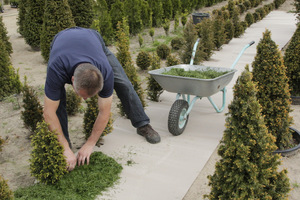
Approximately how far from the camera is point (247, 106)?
7.04ft

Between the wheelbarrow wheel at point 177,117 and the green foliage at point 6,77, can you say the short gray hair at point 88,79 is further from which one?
the green foliage at point 6,77

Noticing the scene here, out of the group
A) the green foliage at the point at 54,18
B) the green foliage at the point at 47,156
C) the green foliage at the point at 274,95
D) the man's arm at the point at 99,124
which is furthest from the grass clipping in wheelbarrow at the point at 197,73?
the green foliage at the point at 54,18

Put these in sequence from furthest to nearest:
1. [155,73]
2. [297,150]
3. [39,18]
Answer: [39,18]
[155,73]
[297,150]

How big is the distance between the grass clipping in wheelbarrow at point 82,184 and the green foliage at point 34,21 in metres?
6.20

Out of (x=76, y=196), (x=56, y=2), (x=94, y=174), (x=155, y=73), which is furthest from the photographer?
(x=56, y=2)

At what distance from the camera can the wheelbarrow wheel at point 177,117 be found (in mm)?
3793

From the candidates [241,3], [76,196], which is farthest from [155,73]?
[241,3]

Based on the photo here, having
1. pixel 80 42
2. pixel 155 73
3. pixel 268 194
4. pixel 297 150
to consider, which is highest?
pixel 80 42

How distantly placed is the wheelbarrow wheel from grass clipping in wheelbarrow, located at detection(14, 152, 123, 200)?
968mm

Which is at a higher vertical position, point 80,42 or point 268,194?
point 80,42

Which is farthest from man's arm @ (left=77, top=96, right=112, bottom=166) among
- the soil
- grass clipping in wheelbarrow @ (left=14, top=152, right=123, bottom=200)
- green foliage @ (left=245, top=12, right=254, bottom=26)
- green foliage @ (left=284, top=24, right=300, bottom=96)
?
green foliage @ (left=245, top=12, right=254, bottom=26)

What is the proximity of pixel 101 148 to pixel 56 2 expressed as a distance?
14.3ft

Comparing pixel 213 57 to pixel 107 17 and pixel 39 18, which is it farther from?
pixel 39 18

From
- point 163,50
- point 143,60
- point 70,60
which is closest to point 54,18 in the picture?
point 143,60
